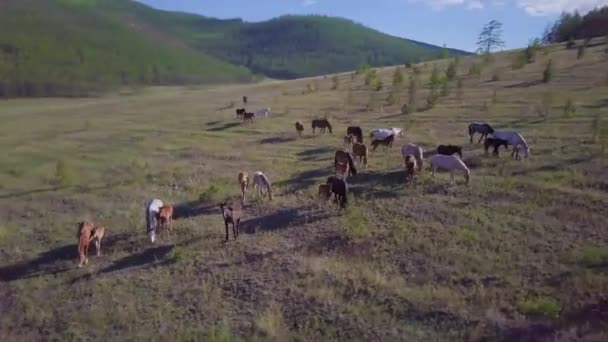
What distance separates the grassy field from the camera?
1294 cm

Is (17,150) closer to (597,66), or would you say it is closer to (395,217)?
(395,217)

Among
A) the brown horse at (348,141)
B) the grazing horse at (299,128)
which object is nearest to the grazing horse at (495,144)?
the brown horse at (348,141)

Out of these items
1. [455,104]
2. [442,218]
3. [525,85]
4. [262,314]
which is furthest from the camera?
[525,85]

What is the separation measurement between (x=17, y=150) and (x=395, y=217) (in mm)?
24468

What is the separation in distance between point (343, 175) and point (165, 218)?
267 inches

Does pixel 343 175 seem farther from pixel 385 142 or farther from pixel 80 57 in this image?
pixel 80 57

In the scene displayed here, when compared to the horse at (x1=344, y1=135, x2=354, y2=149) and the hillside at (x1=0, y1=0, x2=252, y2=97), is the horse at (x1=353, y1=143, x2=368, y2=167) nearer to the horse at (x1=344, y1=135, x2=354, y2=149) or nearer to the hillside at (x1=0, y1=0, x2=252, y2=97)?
the horse at (x1=344, y1=135, x2=354, y2=149)

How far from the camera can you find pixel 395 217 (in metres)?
17.9

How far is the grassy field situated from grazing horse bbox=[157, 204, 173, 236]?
0.58 metres

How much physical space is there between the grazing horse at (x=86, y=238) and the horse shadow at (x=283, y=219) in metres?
4.21

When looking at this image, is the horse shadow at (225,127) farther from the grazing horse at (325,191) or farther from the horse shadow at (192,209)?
the grazing horse at (325,191)

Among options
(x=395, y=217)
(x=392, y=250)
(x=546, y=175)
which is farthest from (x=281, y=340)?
(x=546, y=175)

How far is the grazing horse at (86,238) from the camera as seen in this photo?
1659cm

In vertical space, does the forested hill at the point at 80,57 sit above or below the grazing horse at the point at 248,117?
above
